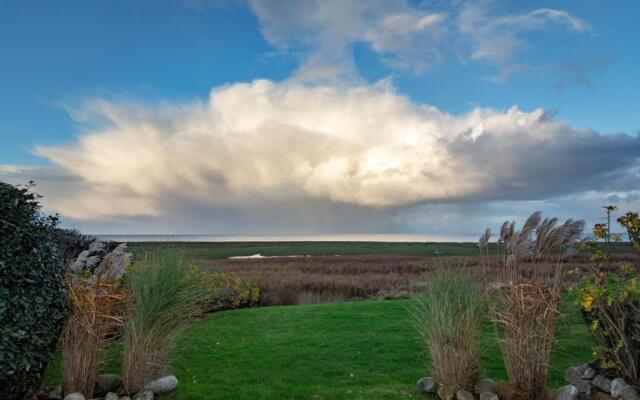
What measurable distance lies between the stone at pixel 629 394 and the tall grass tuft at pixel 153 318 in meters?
5.03

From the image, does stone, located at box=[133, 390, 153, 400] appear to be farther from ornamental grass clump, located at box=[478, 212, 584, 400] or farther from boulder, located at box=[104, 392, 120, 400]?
ornamental grass clump, located at box=[478, 212, 584, 400]

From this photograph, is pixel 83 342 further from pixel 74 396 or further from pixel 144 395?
pixel 144 395

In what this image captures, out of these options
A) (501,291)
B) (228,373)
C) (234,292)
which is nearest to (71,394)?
(228,373)

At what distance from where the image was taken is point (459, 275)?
6.10 m

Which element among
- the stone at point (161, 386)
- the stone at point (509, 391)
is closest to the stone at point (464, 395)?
the stone at point (509, 391)

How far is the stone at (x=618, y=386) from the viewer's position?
5.51m

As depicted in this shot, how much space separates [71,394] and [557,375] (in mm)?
6717

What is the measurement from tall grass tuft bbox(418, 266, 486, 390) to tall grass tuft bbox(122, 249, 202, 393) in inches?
118

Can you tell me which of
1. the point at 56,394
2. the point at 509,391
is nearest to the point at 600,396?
the point at 509,391

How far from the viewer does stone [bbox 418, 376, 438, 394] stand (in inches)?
244

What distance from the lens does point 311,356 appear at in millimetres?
8500

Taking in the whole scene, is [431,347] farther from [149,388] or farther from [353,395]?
[149,388]

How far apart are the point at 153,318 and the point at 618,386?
537 cm

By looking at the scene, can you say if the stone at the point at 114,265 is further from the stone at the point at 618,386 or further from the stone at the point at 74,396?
the stone at the point at 618,386
